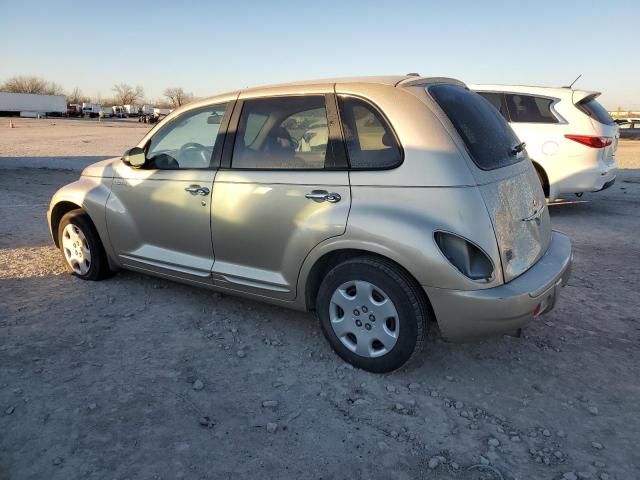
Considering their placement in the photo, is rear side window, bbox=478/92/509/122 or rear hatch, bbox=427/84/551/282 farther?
rear side window, bbox=478/92/509/122

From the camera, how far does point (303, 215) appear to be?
321cm

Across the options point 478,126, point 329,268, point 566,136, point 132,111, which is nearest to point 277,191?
point 329,268

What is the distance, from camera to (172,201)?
3.89 m

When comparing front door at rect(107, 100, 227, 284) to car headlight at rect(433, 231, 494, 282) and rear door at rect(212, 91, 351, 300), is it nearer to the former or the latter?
rear door at rect(212, 91, 351, 300)

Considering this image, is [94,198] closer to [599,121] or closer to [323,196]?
[323,196]

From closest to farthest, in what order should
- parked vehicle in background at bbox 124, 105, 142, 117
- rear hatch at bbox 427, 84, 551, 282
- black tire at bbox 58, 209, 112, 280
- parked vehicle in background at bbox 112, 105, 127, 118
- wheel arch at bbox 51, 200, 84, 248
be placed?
rear hatch at bbox 427, 84, 551, 282
black tire at bbox 58, 209, 112, 280
wheel arch at bbox 51, 200, 84, 248
parked vehicle in background at bbox 112, 105, 127, 118
parked vehicle in background at bbox 124, 105, 142, 117

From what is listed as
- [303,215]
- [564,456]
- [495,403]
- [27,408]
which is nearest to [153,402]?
[27,408]

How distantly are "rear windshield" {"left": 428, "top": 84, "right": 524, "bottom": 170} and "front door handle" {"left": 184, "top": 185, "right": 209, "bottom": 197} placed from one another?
1730 mm

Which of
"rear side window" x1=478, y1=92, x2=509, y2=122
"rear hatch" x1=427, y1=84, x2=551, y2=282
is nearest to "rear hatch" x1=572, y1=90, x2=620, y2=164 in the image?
"rear side window" x1=478, y1=92, x2=509, y2=122

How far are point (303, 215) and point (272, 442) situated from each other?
1.38m

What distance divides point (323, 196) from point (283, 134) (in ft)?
2.12

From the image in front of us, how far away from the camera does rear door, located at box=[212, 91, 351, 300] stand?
316 centimetres

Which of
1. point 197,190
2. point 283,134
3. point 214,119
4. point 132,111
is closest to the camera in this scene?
point 283,134

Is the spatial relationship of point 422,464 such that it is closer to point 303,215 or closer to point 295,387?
point 295,387
